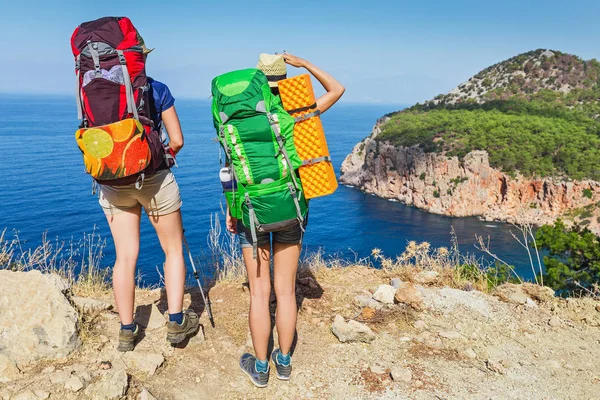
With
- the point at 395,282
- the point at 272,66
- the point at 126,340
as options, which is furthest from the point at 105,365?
the point at 395,282

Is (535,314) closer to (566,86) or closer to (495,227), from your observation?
(495,227)

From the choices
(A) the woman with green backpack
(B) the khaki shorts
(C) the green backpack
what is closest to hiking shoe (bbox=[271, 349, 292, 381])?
(A) the woman with green backpack

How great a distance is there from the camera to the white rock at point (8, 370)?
266 cm

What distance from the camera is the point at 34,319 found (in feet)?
9.68

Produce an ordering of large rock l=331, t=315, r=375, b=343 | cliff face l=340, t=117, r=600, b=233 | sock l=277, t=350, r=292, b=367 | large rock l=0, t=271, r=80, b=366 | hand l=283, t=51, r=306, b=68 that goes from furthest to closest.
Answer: cliff face l=340, t=117, r=600, b=233, large rock l=331, t=315, r=375, b=343, sock l=277, t=350, r=292, b=367, large rock l=0, t=271, r=80, b=366, hand l=283, t=51, r=306, b=68

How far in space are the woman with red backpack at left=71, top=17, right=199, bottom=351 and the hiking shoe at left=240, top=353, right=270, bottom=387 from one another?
0.80m

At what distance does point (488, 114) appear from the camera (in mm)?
66625

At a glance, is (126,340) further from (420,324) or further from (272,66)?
(420,324)

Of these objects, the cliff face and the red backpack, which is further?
the cliff face

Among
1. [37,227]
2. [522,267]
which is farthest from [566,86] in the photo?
[37,227]

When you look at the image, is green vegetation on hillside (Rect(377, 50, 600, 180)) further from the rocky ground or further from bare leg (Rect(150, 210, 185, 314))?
bare leg (Rect(150, 210, 185, 314))

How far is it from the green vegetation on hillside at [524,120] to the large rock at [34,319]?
54759 mm

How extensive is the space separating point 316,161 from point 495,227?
5328cm

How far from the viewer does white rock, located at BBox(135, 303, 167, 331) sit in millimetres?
3410
